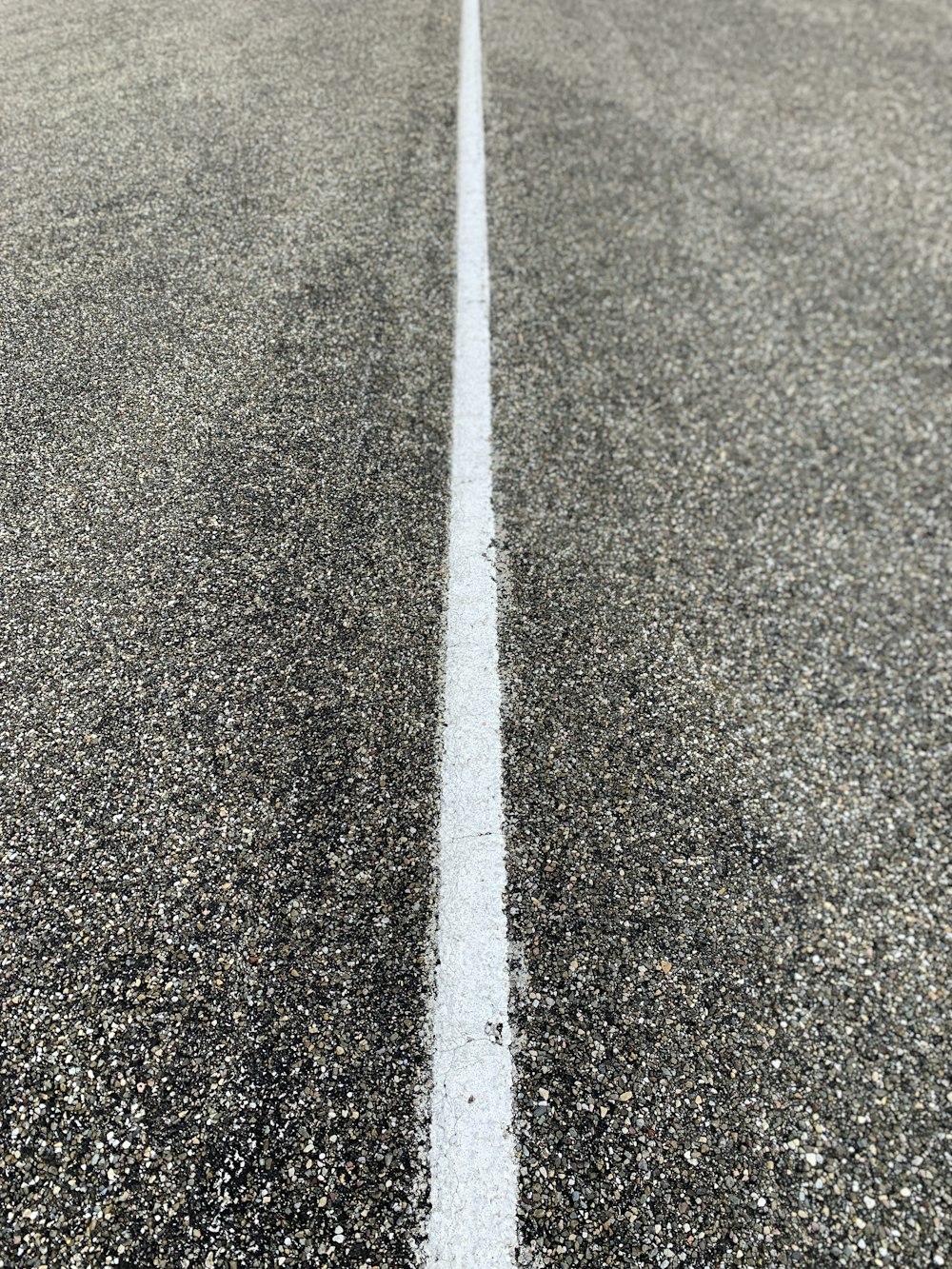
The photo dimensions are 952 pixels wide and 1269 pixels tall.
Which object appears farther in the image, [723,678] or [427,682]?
[723,678]

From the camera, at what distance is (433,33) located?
6.30 m

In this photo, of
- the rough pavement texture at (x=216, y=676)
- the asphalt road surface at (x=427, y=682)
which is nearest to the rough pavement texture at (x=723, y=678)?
the asphalt road surface at (x=427, y=682)

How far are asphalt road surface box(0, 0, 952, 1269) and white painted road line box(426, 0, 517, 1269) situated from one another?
5 centimetres

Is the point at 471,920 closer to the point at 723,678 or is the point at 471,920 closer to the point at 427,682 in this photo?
the point at 427,682

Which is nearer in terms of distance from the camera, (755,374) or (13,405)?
(13,405)

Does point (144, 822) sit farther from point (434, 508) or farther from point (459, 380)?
point (459, 380)

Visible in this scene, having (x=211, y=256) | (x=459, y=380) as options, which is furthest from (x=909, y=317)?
(x=211, y=256)

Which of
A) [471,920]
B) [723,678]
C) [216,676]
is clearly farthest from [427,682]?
[723,678]

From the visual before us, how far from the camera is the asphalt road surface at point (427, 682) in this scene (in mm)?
1872

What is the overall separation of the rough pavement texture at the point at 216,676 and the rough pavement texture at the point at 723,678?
374mm

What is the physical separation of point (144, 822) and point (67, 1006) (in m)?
0.48

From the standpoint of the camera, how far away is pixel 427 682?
2.69m

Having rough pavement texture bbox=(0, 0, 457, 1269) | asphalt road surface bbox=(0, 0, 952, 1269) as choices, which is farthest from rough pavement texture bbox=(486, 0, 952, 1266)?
rough pavement texture bbox=(0, 0, 457, 1269)

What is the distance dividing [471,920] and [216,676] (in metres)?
1.09
